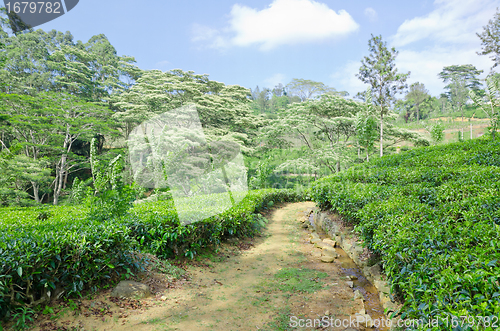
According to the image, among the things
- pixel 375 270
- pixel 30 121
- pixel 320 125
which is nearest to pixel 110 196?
pixel 375 270

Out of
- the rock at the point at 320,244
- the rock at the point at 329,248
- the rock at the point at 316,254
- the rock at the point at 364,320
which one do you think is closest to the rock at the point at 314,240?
the rock at the point at 320,244

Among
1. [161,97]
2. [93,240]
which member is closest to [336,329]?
[93,240]

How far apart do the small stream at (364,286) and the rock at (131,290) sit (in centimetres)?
241

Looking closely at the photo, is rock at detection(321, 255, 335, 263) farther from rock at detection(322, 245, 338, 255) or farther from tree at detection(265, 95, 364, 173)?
tree at detection(265, 95, 364, 173)

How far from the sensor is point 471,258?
1.88 meters

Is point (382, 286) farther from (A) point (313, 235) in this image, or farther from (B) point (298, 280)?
(A) point (313, 235)

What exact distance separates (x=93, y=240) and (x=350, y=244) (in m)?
3.97

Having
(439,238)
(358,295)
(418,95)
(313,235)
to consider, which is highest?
(418,95)

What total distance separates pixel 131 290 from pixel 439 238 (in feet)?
10.1

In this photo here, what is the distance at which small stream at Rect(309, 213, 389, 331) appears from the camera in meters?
2.79

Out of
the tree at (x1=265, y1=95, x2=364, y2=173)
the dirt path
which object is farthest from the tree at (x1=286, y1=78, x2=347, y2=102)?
the dirt path

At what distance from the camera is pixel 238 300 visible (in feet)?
10.1

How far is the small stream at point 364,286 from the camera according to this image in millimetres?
2785

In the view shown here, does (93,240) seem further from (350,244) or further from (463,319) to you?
(350,244)
